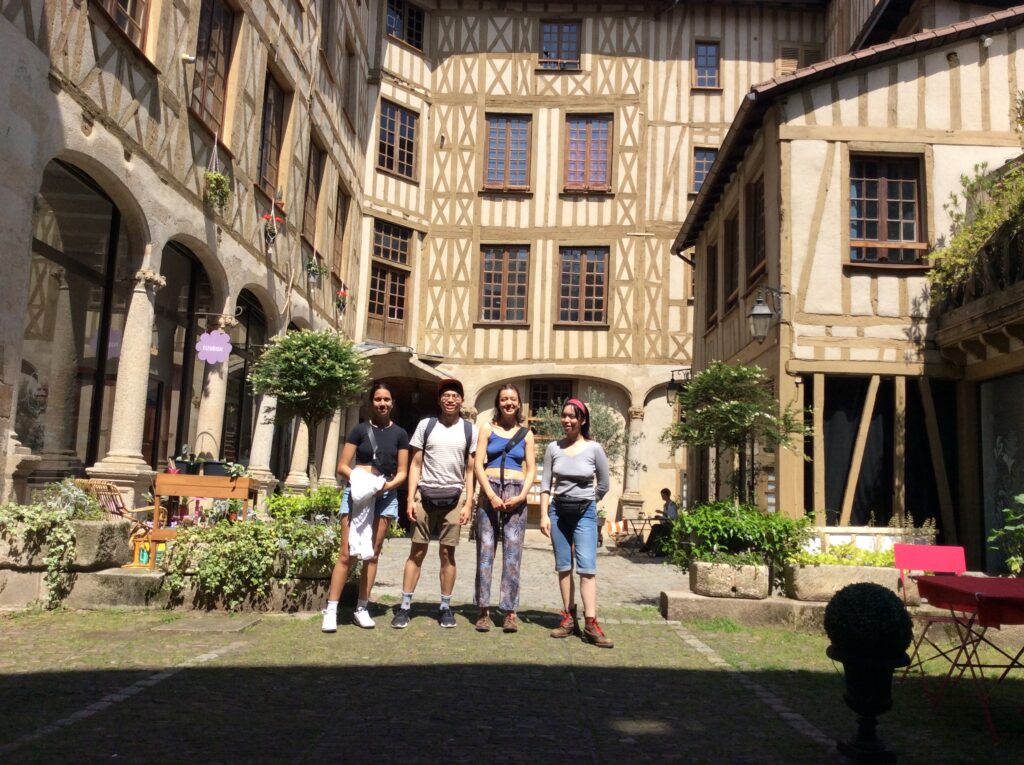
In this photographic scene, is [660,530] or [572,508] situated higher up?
[572,508]

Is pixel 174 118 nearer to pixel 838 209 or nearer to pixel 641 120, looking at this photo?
pixel 838 209

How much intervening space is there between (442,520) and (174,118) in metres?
6.30

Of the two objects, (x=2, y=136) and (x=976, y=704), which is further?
(x=2, y=136)

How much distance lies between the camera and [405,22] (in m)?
20.6

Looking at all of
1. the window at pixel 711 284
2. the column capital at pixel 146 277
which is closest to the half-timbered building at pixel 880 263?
the window at pixel 711 284

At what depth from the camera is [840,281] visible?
9672mm

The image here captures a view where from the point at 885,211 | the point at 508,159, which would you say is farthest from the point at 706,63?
the point at 885,211

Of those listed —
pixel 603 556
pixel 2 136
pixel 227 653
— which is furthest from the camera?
pixel 603 556

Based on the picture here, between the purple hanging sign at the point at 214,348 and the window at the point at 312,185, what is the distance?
496 centimetres

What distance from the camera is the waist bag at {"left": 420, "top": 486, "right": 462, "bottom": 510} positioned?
5.85 meters

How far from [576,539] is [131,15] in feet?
23.4

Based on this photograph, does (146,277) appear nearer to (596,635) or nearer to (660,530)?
(596,635)

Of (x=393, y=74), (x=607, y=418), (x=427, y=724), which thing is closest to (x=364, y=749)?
(x=427, y=724)

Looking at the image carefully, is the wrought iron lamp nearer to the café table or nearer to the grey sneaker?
the café table
